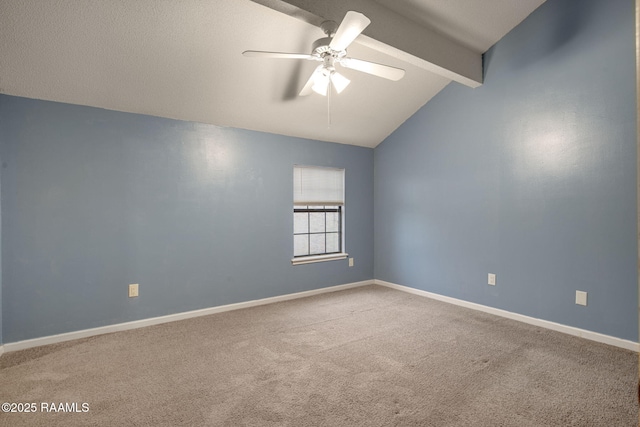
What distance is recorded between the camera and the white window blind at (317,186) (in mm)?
4352

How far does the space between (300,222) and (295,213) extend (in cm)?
15

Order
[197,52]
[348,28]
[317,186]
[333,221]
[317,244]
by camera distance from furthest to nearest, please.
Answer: [333,221] < [317,244] < [317,186] < [197,52] < [348,28]

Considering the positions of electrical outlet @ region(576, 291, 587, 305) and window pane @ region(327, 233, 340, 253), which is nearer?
electrical outlet @ region(576, 291, 587, 305)

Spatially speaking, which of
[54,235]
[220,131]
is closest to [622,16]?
[220,131]

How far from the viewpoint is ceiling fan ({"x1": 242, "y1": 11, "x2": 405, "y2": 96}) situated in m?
1.93

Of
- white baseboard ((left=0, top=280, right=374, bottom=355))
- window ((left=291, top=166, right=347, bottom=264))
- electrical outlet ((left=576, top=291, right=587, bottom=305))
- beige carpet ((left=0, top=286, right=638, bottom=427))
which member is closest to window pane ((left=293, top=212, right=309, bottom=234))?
window ((left=291, top=166, right=347, bottom=264))

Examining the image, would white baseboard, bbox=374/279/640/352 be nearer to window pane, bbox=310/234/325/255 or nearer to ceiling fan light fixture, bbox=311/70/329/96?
window pane, bbox=310/234/325/255

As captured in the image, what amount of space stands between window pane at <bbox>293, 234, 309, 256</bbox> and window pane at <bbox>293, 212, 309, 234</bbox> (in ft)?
0.28

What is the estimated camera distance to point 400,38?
2818mm

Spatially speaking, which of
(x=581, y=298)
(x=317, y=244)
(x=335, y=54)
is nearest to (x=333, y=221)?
(x=317, y=244)

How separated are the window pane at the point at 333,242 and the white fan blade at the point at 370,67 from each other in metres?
2.65

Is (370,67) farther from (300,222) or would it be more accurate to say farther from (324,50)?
(300,222)

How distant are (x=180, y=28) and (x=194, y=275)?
237 cm

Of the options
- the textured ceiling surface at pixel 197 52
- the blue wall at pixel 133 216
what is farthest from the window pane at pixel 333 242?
the textured ceiling surface at pixel 197 52
